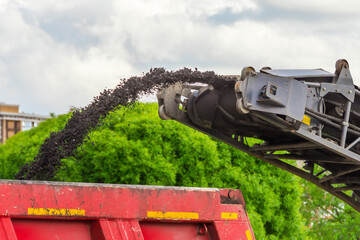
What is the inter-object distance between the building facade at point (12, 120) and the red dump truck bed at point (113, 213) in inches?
3124

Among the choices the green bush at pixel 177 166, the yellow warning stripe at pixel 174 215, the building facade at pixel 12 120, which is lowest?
the building facade at pixel 12 120

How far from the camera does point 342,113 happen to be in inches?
307

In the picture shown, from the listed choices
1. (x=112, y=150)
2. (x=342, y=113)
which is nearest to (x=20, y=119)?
(x=112, y=150)

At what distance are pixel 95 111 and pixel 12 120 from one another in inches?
3145

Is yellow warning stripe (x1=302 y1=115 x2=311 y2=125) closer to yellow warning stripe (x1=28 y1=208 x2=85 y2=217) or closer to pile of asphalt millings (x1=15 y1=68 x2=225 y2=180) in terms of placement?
pile of asphalt millings (x1=15 y1=68 x2=225 y2=180)

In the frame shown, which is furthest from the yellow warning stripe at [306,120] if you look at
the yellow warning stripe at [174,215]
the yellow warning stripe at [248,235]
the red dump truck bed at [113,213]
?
the yellow warning stripe at [174,215]

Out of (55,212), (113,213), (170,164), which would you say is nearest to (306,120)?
(113,213)

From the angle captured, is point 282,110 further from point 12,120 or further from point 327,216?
point 12,120

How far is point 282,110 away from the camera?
6.95m

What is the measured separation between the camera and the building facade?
82.7 m

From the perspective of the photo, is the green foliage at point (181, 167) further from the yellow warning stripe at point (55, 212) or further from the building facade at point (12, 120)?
the building facade at point (12, 120)

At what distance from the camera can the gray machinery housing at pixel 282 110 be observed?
689 cm

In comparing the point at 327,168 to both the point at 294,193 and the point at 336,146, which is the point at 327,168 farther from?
the point at 294,193

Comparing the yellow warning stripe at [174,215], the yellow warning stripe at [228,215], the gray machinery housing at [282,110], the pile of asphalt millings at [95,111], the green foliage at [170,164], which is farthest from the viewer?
the green foliage at [170,164]
